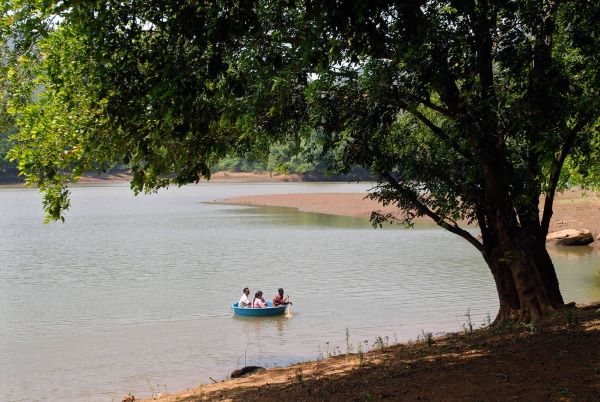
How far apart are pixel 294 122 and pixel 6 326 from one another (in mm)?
16011

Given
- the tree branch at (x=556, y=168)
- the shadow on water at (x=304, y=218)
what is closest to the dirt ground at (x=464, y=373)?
the tree branch at (x=556, y=168)

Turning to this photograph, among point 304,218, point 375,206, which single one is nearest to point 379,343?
point 304,218

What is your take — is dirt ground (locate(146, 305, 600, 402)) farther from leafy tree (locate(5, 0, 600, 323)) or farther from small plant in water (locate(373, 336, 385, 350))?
leafy tree (locate(5, 0, 600, 323))

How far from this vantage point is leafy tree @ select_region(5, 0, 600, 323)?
32.1 feet

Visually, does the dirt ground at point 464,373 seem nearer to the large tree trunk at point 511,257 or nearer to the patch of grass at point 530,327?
the patch of grass at point 530,327

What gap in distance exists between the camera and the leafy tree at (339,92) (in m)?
9.79

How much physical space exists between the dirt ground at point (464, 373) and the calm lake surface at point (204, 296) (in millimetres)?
5135

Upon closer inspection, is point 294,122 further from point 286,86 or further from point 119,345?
point 119,345

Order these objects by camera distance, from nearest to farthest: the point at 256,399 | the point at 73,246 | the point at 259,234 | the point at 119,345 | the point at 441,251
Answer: the point at 256,399, the point at 119,345, the point at 441,251, the point at 73,246, the point at 259,234

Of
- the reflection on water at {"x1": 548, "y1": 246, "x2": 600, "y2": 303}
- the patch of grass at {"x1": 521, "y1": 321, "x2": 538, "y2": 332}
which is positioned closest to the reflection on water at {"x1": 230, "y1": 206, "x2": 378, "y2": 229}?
the reflection on water at {"x1": 548, "y1": 246, "x2": 600, "y2": 303}

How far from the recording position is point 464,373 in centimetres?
1045

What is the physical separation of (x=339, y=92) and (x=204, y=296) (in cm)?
1875

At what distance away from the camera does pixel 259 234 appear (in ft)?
178

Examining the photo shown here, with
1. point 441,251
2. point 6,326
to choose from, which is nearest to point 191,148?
point 6,326
